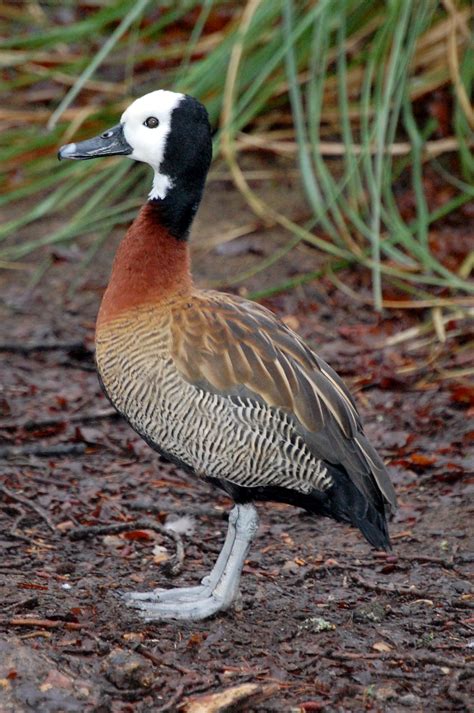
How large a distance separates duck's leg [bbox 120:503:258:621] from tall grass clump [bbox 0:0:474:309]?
2.12 meters

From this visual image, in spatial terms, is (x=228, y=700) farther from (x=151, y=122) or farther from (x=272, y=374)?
(x=151, y=122)

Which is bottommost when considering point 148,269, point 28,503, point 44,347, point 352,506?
point 28,503

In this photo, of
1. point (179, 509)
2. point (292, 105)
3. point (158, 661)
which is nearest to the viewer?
point (158, 661)

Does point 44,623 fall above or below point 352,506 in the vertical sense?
below

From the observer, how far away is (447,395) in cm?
526

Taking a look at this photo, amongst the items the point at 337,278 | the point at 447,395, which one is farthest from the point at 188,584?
the point at 337,278

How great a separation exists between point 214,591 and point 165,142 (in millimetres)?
1400

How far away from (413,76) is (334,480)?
415cm

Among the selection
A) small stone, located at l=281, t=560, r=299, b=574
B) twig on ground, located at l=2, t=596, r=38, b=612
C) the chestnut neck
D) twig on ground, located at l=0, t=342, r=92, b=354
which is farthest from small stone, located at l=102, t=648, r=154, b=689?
twig on ground, located at l=0, t=342, r=92, b=354

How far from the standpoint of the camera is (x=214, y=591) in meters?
3.57

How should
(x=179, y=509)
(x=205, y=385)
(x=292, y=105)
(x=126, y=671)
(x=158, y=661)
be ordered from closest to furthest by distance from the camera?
(x=126, y=671), (x=158, y=661), (x=205, y=385), (x=179, y=509), (x=292, y=105)

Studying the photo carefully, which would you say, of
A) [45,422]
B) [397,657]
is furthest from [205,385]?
[45,422]

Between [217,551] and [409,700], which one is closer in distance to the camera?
[409,700]

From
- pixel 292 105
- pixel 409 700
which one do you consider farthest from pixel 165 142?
pixel 292 105
